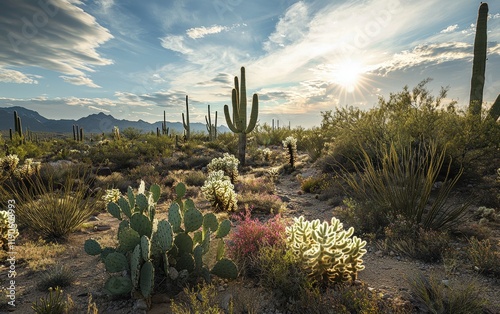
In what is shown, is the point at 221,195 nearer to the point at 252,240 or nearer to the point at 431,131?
the point at 252,240

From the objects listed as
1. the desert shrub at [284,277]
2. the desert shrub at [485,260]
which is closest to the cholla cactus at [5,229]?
the desert shrub at [284,277]

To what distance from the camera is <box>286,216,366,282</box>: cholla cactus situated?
365 centimetres

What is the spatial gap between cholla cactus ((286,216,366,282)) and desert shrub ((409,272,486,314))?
2.34 ft

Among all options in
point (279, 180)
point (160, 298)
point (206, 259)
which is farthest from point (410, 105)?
point (160, 298)

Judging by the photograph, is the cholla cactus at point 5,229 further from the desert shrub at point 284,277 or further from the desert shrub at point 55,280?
the desert shrub at point 284,277

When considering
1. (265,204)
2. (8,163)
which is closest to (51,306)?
(265,204)

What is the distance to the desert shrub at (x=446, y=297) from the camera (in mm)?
3014

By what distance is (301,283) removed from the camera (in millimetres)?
3584

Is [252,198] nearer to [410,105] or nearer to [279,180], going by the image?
[279,180]

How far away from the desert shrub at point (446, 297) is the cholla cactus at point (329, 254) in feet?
2.34

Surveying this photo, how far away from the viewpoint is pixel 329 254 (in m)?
3.64

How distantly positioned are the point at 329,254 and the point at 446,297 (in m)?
1.31

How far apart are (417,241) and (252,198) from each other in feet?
14.7

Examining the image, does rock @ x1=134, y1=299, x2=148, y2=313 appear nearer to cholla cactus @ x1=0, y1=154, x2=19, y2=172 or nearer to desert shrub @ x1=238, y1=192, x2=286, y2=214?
desert shrub @ x1=238, y1=192, x2=286, y2=214
